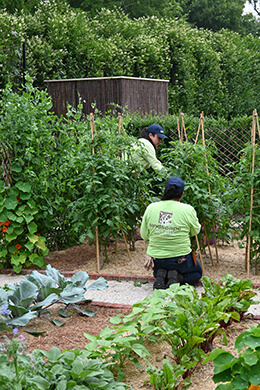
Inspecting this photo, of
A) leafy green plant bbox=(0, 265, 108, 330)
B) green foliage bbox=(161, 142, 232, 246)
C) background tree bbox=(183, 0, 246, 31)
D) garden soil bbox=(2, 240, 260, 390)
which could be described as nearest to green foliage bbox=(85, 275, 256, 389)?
garden soil bbox=(2, 240, 260, 390)

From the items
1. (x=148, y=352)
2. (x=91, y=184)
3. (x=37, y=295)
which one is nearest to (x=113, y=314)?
(x=37, y=295)

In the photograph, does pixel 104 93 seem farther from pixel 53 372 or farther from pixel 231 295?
pixel 53 372

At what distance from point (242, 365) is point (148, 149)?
13.5 ft

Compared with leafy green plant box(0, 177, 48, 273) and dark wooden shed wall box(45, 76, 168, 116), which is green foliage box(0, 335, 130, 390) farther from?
dark wooden shed wall box(45, 76, 168, 116)

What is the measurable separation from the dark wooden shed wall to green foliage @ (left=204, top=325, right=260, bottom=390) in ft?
25.3

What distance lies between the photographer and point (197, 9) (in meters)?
31.9

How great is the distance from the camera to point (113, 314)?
4.05 metres

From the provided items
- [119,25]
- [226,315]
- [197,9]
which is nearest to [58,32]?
[119,25]

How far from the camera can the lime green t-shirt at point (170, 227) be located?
4.63m

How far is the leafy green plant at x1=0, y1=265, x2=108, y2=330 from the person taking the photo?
3463mm

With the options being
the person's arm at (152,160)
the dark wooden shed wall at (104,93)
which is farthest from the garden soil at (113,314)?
the dark wooden shed wall at (104,93)

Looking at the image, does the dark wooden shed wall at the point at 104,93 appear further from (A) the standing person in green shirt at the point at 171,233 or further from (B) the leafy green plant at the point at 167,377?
(B) the leafy green plant at the point at 167,377

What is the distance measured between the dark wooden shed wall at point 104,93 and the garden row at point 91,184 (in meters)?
3.99

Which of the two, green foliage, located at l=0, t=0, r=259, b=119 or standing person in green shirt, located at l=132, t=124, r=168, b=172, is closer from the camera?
standing person in green shirt, located at l=132, t=124, r=168, b=172
